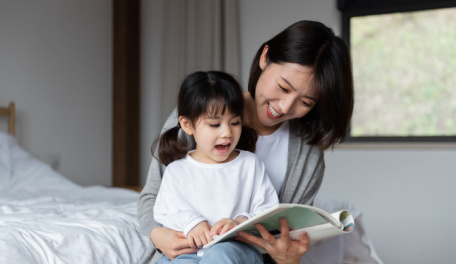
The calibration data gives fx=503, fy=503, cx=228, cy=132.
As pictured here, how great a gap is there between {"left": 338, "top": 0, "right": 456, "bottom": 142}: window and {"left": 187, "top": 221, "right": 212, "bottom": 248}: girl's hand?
258 centimetres

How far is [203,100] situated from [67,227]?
578 millimetres

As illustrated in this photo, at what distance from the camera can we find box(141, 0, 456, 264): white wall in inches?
122

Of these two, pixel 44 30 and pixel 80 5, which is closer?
pixel 44 30

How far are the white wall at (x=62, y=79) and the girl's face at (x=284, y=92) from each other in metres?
2.13

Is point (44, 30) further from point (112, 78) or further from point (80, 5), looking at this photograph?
point (112, 78)

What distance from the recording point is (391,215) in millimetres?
3227

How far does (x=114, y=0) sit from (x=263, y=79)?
2783 mm

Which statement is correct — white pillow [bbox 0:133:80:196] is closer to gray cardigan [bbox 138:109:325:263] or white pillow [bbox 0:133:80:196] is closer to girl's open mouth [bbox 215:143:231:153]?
gray cardigan [bbox 138:109:325:263]

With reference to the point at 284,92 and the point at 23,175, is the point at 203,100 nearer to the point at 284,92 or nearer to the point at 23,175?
the point at 284,92

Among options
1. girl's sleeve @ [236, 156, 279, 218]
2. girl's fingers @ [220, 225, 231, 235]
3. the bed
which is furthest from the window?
girl's fingers @ [220, 225, 231, 235]

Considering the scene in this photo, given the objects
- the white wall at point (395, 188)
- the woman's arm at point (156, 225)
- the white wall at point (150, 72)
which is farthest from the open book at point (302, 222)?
the white wall at point (150, 72)

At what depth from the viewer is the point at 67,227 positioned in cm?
144

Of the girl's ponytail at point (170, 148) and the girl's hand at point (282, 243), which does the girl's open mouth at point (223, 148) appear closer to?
the girl's ponytail at point (170, 148)

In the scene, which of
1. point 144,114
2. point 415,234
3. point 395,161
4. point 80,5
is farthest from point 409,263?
point 80,5
